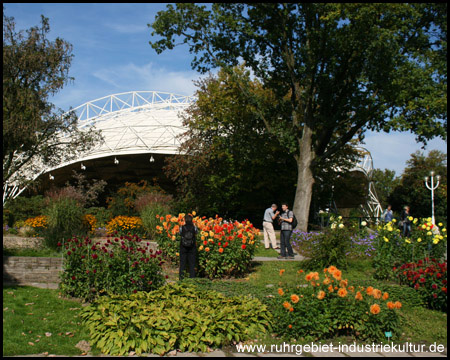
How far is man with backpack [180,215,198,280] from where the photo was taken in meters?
8.84

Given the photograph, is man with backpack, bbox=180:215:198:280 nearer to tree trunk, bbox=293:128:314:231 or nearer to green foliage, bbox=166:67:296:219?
tree trunk, bbox=293:128:314:231

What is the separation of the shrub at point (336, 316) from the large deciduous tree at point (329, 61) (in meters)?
11.5

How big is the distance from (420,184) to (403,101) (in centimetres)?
2918

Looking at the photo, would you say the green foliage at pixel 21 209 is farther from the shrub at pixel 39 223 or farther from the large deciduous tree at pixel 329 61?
the large deciduous tree at pixel 329 61

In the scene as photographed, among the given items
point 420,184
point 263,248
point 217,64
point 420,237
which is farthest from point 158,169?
point 420,237

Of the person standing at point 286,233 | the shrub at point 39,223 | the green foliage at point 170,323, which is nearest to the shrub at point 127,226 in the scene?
the shrub at point 39,223

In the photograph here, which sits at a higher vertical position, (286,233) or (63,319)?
(286,233)

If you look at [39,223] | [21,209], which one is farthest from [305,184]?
[21,209]

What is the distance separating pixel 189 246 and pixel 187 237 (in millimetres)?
190

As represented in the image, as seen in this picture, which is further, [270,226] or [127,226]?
[127,226]

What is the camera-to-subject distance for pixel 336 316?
18.2ft

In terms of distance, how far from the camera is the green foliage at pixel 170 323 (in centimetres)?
514

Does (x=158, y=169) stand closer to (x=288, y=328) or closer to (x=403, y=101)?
(x=403, y=101)

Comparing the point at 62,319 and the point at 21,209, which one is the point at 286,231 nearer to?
the point at 62,319
